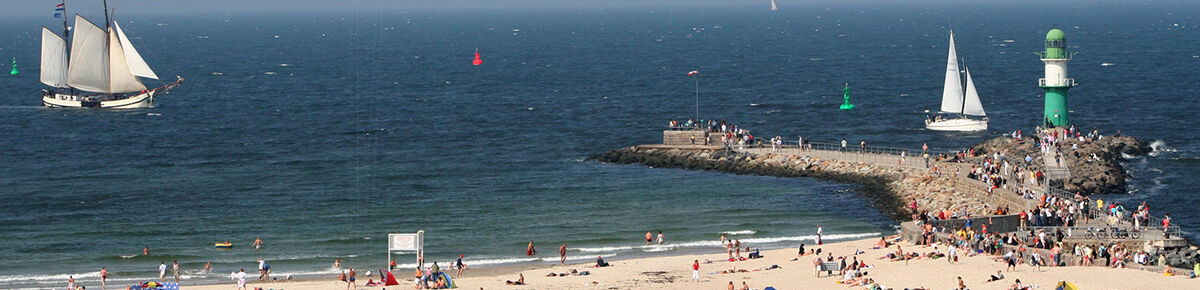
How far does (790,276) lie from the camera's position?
62438 millimetres

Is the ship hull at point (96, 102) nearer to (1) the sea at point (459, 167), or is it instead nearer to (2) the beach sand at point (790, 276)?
(1) the sea at point (459, 167)

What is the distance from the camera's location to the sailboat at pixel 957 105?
362 ft

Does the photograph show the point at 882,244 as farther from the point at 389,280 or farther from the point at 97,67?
the point at 97,67

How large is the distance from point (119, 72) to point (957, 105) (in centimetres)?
7929

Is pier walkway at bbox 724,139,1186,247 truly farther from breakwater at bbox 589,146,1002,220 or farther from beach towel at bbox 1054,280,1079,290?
beach towel at bbox 1054,280,1079,290

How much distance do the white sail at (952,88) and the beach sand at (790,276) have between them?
145 ft

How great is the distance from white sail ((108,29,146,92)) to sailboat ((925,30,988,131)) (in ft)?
249

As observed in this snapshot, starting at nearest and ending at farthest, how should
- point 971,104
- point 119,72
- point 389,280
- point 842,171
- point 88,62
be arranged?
1. point 389,280
2. point 842,171
3. point 971,104
4. point 88,62
5. point 119,72

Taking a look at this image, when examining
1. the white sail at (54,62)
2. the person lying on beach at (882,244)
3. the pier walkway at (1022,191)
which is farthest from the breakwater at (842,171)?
the white sail at (54,62)

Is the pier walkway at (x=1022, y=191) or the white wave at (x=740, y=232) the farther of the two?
the white wave at (x=740, y=232)

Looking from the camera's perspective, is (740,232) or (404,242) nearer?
(404,242)

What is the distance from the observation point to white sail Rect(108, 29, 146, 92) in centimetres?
15125

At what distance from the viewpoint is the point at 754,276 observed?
62.7 m

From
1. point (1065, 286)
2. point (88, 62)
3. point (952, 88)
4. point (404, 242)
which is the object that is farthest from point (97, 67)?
point (1065, 286)
